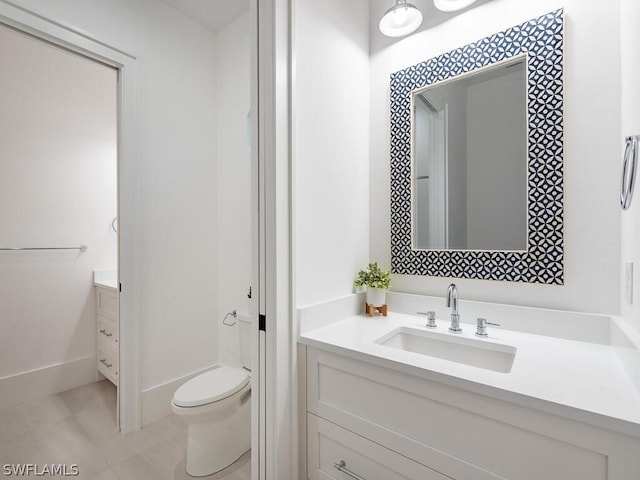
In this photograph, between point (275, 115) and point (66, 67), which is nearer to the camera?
point (275, 115)

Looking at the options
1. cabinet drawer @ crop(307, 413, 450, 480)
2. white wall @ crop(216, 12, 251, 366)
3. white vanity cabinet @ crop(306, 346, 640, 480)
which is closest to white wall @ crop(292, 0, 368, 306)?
white vanity cabinet @ crop(306, 346, 640, 480)

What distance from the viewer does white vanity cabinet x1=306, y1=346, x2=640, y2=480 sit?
70 cm

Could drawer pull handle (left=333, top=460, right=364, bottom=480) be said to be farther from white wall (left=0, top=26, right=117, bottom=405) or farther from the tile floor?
white wall (left=0, top=26, right=117, bottom=405)

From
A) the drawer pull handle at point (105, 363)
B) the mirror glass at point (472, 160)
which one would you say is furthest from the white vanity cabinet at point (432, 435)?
the drawer pull handle at point (105, 363)

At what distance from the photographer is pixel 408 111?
1.58m

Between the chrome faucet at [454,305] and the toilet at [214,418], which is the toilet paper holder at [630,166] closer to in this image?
the chrome faucet at [454,305]

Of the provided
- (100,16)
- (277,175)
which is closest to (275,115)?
(277,175)

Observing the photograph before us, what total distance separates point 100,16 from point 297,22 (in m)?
1.33

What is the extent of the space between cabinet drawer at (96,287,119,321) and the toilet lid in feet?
3.46

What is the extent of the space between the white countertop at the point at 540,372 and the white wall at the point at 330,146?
29 centimetres

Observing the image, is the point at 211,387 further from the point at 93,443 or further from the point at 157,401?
the point at 93,443

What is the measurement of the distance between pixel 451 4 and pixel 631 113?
873mm

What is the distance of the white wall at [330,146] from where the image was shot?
1.24 metres

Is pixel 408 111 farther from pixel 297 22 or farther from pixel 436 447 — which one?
pixel 436 447
